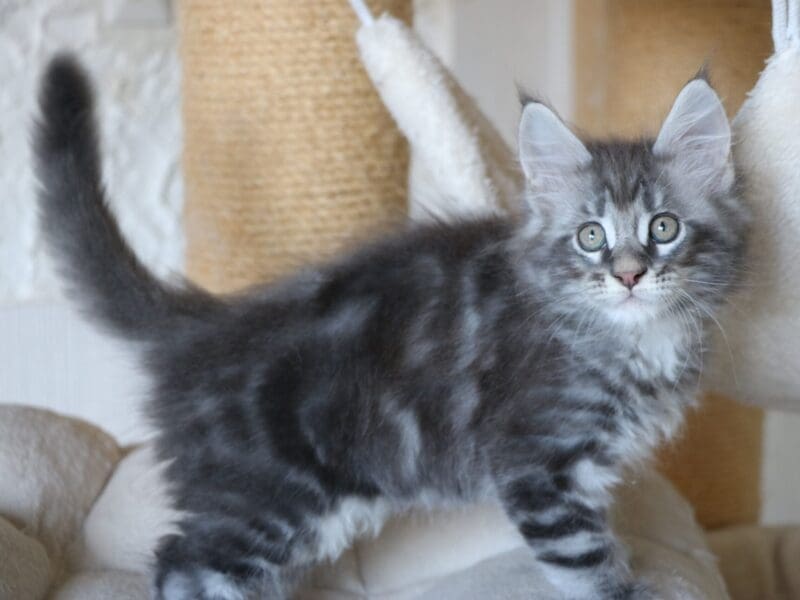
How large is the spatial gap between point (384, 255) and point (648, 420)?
0.45m

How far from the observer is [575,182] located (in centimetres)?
142

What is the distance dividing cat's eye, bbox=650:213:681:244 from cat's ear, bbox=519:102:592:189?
0.14 metres

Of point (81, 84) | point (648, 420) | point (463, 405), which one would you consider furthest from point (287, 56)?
point (648, 420)

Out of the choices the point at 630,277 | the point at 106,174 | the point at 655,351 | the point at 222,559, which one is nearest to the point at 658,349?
the point at 655,351

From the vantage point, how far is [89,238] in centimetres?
156

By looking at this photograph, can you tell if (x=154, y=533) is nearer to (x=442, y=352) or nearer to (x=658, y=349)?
(x=442, y=352)

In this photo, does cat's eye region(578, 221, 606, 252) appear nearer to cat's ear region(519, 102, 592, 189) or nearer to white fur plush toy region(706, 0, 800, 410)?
cat's ear region(519, 102, 592, 189)

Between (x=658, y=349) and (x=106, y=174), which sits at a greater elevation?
(x=106, y=174)

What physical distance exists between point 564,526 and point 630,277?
36 cm

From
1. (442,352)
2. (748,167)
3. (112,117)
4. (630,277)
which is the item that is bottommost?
(442,352)

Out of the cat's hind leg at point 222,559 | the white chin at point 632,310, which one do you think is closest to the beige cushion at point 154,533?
the cat's hind leg at point 222,559

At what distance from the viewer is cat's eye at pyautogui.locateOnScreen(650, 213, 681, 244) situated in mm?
1332

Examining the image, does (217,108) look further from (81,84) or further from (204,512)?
(204,512)

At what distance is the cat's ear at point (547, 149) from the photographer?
1.40 metres
